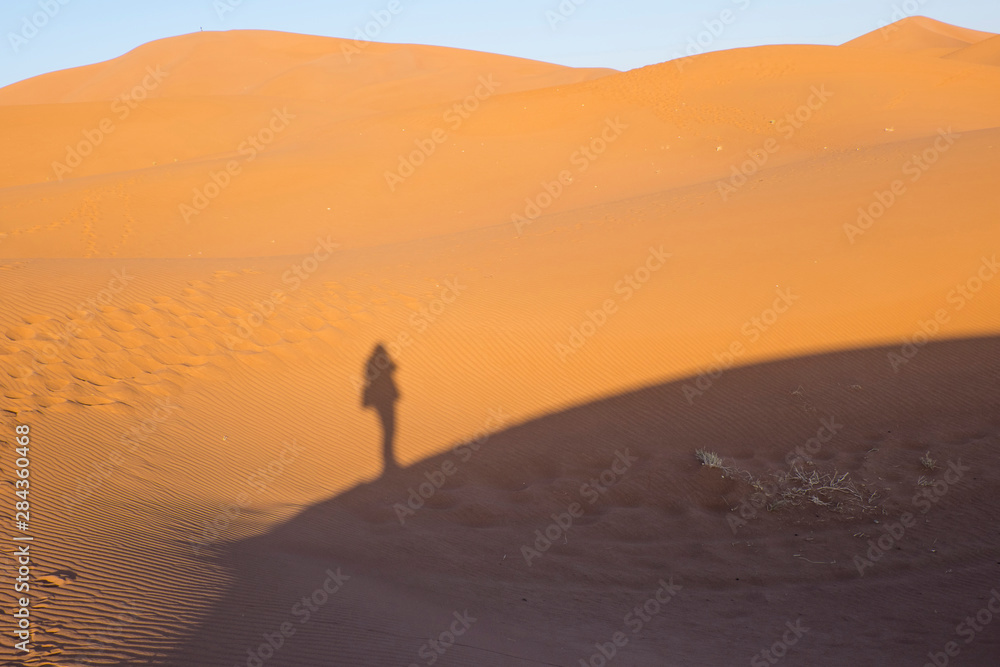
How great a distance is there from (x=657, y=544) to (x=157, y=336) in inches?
233

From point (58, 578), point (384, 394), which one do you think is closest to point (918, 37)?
point (384, 394)

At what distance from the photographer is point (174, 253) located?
50.9ft

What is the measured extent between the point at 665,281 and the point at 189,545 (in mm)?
7298

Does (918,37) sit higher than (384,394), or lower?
higher

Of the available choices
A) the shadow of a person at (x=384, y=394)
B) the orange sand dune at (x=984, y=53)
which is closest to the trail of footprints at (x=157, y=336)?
the shadow of a person at (x=384, y=394)

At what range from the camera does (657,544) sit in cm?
502

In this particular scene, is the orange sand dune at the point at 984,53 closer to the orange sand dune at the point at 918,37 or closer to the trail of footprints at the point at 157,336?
the orange sand dune at the point at 918,37

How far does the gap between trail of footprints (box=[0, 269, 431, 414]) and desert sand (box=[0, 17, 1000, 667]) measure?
1.6 inches

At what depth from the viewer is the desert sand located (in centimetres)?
371

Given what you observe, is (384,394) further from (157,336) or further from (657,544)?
(657,544)

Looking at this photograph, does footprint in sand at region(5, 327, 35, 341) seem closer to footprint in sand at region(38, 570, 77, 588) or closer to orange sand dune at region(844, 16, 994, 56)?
footprint in sand at region(38, 570, 77, 588)

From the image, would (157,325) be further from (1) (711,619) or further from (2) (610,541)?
(1) (711,619)

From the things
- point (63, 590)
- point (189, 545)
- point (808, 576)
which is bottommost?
point (808, 576)

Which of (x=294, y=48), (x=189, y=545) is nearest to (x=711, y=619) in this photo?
(x=189, y=545)
